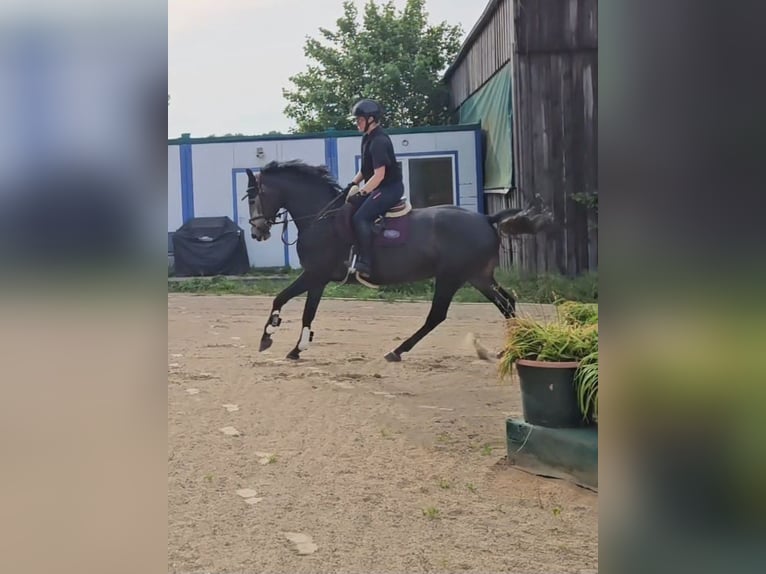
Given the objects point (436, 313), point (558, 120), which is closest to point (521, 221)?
point (558, 120)

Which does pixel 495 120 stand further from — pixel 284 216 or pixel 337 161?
pixel 284 216

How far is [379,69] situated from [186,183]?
1100mm

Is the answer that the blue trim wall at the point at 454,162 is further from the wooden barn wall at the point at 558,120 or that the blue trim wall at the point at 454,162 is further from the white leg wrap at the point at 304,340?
the white leg wrap at the point at 304,340

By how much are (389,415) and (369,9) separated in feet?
6.19

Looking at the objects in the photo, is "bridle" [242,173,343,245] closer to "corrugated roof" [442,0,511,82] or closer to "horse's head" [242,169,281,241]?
"horse's head" [242,169,281,241]

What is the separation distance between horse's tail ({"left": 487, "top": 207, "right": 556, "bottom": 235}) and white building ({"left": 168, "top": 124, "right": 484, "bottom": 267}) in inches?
5.7

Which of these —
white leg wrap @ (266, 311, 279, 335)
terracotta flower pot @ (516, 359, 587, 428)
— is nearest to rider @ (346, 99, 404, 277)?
white leg wrap @ (266, 311, 279, 335)

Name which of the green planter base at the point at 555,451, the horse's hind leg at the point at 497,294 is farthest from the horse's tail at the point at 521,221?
the green planter base at the point at 555,451

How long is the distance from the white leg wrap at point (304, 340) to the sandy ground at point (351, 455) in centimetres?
4

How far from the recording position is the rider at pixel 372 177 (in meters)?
3.84

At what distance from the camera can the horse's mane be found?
13.2ft

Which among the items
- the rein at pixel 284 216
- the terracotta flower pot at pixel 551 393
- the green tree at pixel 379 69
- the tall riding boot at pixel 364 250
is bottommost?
the terracotta flower pot at pixel 551 393
